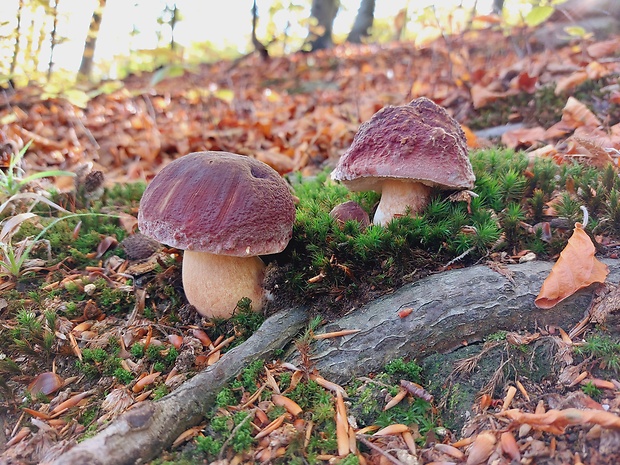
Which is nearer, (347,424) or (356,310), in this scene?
→ (347,424)

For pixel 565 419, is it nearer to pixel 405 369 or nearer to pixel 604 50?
pixel 405 369

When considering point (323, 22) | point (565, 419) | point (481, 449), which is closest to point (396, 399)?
point (481, 449)

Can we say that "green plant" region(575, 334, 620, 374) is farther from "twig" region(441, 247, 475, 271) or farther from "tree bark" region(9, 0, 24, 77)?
"tree bark" region(9, 0, 24, 77)

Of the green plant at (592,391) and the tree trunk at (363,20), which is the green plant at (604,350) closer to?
the green plant at (592,391)

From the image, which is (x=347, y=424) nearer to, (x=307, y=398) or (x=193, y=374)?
(x=307, y=398)

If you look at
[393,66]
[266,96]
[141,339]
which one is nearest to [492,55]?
[393,66]

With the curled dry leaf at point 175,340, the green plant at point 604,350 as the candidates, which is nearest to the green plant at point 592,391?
Answer: the green plant at point 604,350
